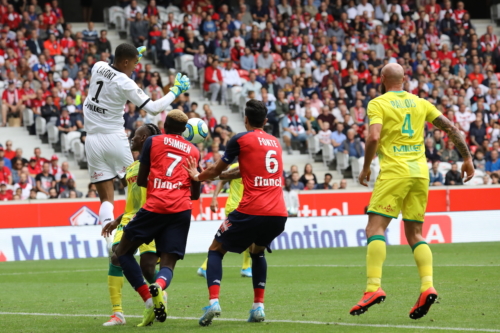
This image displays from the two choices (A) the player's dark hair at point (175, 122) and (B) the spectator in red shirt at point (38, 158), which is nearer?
(A) the player's dark hair at point (175, 122)

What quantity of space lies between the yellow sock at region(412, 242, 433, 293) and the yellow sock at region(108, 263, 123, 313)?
299cm

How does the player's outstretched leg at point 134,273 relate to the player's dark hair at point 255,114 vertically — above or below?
below

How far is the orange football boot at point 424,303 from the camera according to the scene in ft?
25.4

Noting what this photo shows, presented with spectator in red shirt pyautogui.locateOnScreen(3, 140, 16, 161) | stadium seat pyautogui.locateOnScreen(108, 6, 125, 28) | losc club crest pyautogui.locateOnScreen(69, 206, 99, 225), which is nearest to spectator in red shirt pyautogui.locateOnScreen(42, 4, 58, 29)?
stadium seat pyautogui.locateOnScreen(108, 6, 125, 28)

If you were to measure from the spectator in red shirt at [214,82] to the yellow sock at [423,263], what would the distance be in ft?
66.9

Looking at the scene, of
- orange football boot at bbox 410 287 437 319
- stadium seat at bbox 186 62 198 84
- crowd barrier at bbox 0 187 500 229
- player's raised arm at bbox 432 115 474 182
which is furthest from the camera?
stadium seat at bbox 186 62 198 84

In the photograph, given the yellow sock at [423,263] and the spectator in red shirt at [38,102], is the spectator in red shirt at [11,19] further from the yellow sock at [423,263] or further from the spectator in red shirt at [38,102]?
the yellow sock at [423,263]

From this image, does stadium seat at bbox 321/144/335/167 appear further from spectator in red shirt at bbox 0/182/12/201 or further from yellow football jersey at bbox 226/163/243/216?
yellow football jersey at bbox 226/163/243/216

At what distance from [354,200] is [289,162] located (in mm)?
3830

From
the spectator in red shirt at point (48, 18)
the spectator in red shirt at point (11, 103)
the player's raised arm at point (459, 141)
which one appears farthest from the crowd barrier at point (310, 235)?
the player's raised arm at point (459, 141)

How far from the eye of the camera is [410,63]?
3219 centimetres

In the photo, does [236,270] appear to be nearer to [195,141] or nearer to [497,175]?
[195,141]

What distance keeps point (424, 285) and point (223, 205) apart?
1458 cm

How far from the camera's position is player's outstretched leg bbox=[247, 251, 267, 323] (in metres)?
8.30
